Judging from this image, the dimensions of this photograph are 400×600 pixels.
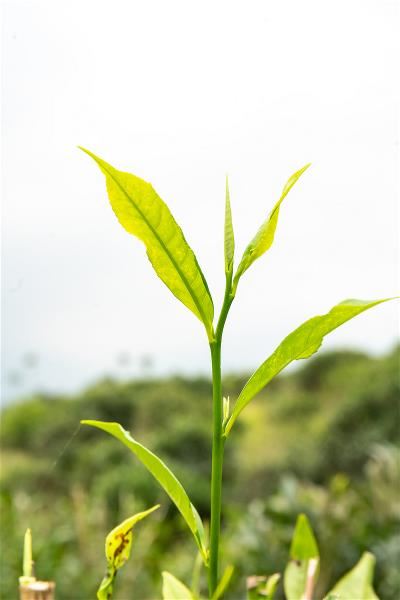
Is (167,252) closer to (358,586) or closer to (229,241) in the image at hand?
(229,241)

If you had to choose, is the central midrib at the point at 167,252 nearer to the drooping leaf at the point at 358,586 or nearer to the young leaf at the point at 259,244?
the young leaf at the point at 259,244

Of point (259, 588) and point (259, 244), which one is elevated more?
point (259, 244)

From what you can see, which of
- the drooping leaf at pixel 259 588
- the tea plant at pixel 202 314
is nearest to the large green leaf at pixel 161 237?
the tea plant at pixel 202 314

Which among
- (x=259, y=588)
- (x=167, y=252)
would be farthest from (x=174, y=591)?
(x=167, y=252)

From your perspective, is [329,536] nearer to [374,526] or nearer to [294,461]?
[374,526]

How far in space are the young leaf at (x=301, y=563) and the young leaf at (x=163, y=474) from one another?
0.08m

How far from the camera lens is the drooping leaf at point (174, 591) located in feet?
1.00

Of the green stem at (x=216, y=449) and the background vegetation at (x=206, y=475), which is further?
the background vegetation at (x=206, y=475)

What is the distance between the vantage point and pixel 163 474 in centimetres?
26

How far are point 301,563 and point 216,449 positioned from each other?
0.40 ft

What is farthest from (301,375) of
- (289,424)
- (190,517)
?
(190,517)

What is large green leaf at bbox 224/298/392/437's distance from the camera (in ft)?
0.86

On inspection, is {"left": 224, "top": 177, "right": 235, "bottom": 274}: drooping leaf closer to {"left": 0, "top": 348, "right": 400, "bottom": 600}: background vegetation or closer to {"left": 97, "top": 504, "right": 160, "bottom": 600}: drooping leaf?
{"left": 97, "top": 504, "right": 160, "bottom": 600}: drooping leaf

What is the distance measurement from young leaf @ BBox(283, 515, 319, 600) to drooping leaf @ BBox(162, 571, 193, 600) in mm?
55
